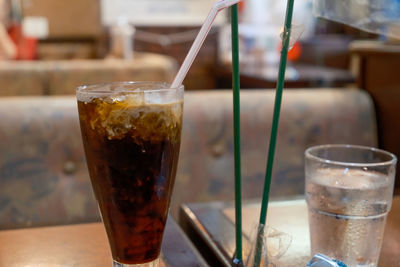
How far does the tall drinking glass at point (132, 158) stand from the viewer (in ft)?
1.66

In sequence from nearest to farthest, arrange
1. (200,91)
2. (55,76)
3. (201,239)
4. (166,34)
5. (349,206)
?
(349,206)
(201,239)
(200,91)
(55,76)
(166,34)

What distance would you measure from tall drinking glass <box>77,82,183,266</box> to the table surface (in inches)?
5.7

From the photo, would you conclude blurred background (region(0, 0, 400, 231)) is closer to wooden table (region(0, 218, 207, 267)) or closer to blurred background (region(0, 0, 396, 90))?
blurred background (region(0, 0, 396, 90))

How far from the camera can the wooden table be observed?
635 mm

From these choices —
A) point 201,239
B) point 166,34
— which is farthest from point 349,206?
point 166,34

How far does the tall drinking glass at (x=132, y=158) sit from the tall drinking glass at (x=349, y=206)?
7.6 inches

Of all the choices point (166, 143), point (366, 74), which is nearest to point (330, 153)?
point (166, 143)

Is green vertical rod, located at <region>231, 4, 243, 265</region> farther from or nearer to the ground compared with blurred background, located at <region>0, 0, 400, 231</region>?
farther from the ground

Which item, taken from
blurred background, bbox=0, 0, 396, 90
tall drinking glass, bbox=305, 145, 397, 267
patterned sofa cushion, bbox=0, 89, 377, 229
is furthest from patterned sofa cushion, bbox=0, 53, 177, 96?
tall drinking glass, bbox=305, 145, 397, 267

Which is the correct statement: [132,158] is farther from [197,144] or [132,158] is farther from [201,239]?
[197,144]

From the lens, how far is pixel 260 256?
0.60m

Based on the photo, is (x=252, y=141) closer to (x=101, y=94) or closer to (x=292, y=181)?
(x=292, y=181)

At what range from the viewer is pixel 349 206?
588 mm

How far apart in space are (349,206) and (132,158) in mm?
271
